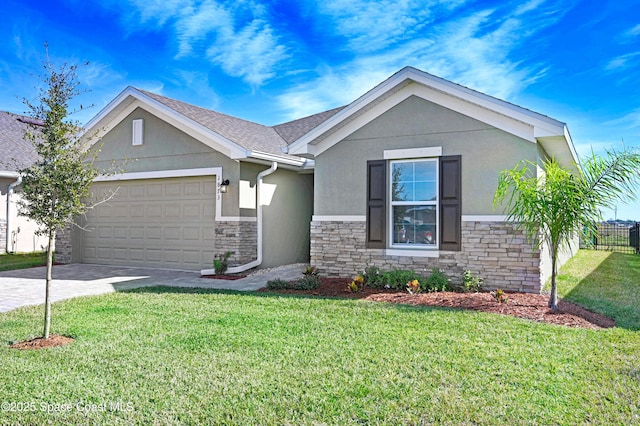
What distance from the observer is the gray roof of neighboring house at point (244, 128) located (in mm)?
12151

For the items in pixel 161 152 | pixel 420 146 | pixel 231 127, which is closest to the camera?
pixel 420 146

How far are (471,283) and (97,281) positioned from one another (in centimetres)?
809

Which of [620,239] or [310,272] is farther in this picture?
[620,239]

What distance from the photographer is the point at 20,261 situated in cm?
1449

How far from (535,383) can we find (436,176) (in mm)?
5700

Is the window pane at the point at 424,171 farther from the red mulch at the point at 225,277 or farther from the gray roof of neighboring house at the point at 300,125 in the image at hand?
the gray roof of neighboring house at the point at 300,125

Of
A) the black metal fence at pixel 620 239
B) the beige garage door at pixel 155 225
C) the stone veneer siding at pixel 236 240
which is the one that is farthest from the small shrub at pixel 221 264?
the black metal fence at pixel 620 239

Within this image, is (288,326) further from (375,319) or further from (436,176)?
(436,176)

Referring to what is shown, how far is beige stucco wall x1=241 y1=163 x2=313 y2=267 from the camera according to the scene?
12406 mm

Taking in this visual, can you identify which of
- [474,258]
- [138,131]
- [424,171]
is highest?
[138,131]

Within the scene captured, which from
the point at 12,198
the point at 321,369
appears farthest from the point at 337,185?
the point at 12,198

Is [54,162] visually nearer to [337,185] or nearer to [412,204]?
[337,185]

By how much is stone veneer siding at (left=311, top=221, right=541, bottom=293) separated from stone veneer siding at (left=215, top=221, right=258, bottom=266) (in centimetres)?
Result: 260

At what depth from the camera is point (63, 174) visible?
18.3ft
